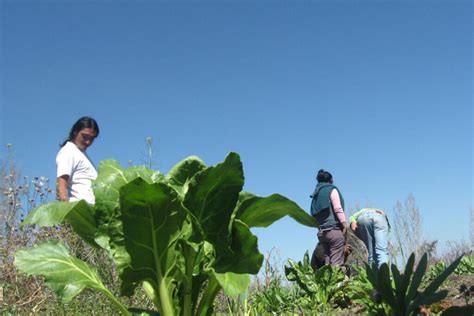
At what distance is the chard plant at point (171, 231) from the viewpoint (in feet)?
6.12

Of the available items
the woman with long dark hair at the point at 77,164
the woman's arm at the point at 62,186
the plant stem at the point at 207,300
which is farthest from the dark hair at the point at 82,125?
the plant stem at the point at 207,300

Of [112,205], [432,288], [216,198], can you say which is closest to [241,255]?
[216,198]

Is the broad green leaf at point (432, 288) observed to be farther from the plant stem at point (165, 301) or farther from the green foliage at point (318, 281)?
the green foliage at point (318, 281)

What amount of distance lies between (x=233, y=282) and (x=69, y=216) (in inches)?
29.1

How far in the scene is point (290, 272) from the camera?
4422mm

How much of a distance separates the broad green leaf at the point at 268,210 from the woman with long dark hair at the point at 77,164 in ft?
8.61

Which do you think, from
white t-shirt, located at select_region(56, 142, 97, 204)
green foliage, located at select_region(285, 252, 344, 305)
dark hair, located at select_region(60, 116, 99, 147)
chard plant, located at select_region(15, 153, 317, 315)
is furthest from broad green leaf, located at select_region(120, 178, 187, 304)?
dark hair, located at select_region(60, 116, 99, 147)

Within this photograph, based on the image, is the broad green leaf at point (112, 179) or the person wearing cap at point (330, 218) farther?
the person wearing cap at point (330, 218)

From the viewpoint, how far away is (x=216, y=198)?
6.37ft

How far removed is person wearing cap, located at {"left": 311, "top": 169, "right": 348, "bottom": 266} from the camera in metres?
6.55

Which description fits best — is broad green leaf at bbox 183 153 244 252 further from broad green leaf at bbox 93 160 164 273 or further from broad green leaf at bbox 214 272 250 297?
broad green leaf at bbox 93 160 164 273

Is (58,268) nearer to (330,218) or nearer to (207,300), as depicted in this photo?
(207,300)

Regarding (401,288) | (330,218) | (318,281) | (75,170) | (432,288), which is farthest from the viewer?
(330,218)

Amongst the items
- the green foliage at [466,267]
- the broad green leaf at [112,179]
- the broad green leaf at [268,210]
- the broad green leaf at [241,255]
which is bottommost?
the broad green leaf at [241,255]
